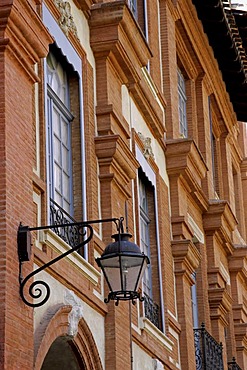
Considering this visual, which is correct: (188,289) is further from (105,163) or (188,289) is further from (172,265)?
(105,163)

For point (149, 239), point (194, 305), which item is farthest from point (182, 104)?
point (149, 239)

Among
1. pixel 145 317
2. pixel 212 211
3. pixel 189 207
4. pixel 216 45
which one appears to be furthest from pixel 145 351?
pixel 216 45

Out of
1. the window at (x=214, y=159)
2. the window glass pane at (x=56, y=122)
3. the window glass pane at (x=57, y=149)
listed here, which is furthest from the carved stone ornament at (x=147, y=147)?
the window at (x=214, y=159)

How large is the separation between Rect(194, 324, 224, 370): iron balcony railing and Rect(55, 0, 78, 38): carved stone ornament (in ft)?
24.7

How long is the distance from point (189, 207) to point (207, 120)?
11.7ft

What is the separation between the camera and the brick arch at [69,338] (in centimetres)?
1053

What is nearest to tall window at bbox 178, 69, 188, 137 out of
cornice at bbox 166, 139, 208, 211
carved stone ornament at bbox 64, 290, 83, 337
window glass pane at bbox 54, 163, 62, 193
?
cornice at bbox 166, 139, 208, 211

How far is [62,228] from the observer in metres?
12.2

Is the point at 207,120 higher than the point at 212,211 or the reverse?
higher

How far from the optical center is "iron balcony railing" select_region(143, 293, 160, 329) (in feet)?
52.1

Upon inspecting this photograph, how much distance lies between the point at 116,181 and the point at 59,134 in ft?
4.67

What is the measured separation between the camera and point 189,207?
20.5 m

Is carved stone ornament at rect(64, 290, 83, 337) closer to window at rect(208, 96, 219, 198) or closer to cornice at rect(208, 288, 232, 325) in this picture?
cornice at rect(208, 288, 232, 325)

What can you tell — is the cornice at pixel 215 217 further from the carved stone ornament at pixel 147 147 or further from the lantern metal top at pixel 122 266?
the lantern metal top at pixel 122 266
